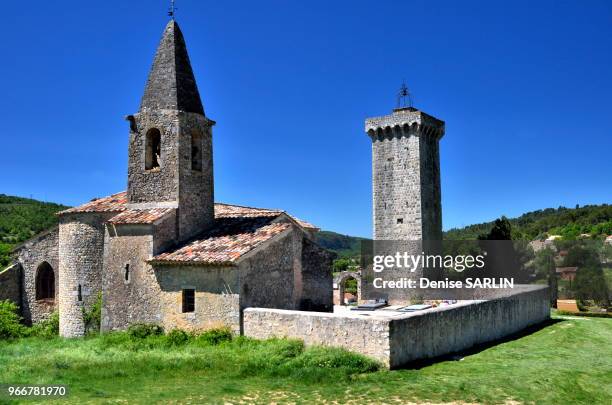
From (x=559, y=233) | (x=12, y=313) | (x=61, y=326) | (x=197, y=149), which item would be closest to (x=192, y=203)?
(x=197, y=149)

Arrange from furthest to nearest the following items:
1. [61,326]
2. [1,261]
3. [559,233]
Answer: [559,233] → [1,261] → [61,326]

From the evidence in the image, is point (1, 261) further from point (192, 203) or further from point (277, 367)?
point (277, 367)

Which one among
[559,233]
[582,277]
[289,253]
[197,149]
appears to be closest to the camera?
[289,253]

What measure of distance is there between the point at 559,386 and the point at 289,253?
9.21 m

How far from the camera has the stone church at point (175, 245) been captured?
17453 millimetres

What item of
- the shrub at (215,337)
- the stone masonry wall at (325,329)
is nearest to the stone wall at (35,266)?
the shrub at (215,337)

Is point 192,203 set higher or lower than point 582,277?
higher

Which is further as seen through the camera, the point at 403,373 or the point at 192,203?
the point at 192,203

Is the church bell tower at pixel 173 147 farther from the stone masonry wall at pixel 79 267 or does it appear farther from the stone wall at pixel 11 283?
the stone wall at pixel 11 283

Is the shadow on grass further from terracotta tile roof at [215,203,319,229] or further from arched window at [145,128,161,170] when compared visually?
arched window at [145,128,161,170]

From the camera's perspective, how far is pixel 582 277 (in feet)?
150

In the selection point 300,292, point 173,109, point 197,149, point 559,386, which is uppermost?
point 173,109

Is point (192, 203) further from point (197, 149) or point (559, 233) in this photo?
point (559, 233)

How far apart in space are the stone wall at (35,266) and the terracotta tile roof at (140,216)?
6377mm
